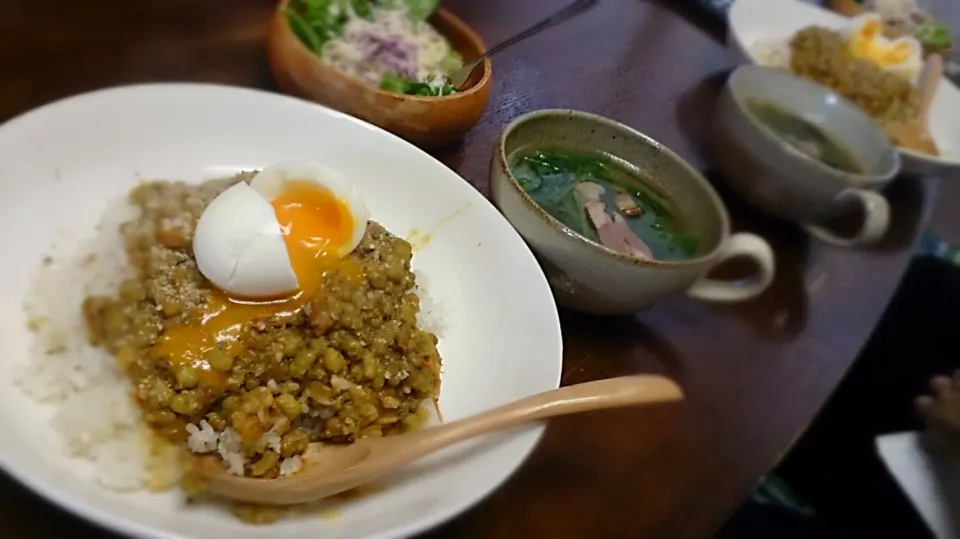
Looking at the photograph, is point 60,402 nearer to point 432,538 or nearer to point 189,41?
point 432,538

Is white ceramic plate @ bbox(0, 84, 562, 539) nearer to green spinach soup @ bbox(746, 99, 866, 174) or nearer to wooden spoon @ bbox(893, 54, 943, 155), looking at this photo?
green spinach soup @ bbox(746, 99, 866, 174)

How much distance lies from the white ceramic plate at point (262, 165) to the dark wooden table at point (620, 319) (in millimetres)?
77

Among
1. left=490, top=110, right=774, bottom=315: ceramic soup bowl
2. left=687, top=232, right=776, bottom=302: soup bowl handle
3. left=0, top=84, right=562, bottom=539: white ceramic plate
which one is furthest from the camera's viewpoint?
left=687, top=232, right=776, bottom=302: soup bowl handle

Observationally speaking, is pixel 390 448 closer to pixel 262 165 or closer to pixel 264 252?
pixel 264 252

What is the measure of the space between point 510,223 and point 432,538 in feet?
1.83

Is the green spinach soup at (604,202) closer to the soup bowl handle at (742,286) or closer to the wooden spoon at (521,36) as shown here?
the soup bowl handle at (742,286)

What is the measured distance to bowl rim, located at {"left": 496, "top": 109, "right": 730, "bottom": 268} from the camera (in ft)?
3.91

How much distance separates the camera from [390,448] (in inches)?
38.3

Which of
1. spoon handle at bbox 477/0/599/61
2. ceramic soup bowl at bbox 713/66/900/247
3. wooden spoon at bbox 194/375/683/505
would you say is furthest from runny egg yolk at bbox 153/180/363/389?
ceramic soup bowl at bbox 713/66/900/247

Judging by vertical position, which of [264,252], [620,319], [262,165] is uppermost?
[264,252]

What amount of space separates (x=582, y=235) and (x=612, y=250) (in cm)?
10

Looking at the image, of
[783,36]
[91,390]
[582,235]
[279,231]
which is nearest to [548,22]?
[783,36]

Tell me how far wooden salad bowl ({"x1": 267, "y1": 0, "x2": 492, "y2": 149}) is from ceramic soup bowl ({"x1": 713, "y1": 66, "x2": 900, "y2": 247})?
61 cm


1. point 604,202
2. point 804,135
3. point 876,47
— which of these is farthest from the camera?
point 876,47
